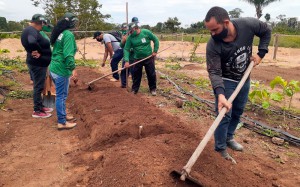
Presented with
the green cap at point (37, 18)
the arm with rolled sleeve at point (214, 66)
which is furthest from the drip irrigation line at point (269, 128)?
the green cap at point (37, 18)

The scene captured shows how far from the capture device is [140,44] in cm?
671

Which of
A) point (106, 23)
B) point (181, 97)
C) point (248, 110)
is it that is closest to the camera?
point (248, 110)

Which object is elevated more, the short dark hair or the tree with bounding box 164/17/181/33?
the tree with bounding box 164/17/181/33

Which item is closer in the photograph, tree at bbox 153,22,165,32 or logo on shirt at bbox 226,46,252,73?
logo on shirt at bbox 226,46,252,73

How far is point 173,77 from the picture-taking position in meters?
9.41

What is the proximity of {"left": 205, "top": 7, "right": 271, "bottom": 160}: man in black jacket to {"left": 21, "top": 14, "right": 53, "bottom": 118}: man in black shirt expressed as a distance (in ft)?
10.5

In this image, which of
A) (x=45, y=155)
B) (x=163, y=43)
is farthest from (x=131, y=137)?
(x=163, y=43)

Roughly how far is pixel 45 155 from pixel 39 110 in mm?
1808

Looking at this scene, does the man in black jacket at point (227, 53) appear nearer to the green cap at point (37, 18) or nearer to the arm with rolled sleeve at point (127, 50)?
the green cap at point (37, 18)

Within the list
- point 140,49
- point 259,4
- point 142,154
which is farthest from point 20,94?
point 259,4

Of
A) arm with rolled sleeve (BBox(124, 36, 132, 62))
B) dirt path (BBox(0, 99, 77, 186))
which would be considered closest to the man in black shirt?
dirt path (BBox(0, 99, 77, 186))

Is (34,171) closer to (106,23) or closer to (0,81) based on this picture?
(0,81)

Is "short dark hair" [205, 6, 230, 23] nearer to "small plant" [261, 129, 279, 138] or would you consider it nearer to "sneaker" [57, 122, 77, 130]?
"small plant" [261, 129, 279, 138]

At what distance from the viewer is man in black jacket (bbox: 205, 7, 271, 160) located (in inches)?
118
